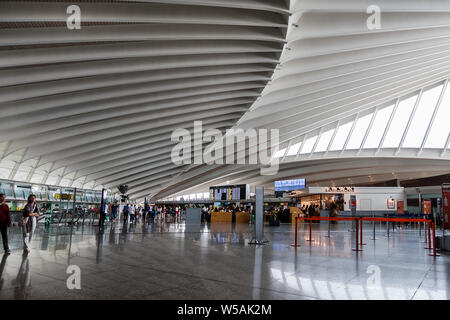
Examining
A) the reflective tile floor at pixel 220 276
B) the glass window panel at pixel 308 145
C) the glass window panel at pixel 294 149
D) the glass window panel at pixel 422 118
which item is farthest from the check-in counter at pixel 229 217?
the reflective tile floor at pixel 220 276

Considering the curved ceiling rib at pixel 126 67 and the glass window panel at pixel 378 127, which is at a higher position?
the glass window panel at pixel 378 127

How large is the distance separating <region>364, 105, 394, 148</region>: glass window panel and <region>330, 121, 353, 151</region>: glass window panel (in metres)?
1.93

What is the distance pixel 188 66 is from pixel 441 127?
23289 mm

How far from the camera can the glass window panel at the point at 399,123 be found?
24.0 m

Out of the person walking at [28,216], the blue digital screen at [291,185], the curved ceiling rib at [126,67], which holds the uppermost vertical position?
the curved ceiling rib at [126,67]

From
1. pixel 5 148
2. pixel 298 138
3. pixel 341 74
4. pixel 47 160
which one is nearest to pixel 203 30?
pixel 341 74

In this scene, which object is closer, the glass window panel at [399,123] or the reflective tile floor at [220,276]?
the reflective tile floor at [220,276]

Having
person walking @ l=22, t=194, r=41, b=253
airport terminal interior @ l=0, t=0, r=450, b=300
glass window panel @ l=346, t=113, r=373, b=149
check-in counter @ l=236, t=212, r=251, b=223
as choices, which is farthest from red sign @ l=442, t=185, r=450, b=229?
check-in counter @ l=236, t=212, r=251, b=223

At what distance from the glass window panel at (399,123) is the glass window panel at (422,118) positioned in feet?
1.72

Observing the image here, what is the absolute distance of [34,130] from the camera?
14883 mm

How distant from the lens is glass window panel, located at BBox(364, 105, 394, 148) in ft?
81.3

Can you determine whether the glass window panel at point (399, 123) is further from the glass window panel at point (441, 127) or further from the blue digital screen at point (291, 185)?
the blue digital screen at point (291, 185)

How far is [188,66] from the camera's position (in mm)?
10266

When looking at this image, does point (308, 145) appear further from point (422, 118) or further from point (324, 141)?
point (422, 118)
